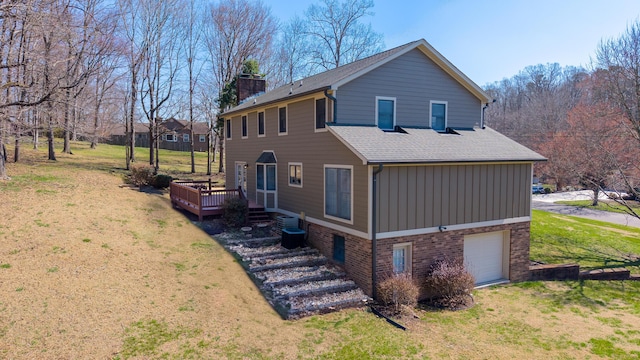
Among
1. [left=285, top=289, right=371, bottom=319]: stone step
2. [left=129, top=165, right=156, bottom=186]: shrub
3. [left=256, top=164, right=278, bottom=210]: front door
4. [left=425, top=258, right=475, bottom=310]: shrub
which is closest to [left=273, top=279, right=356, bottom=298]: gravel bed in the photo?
[left=285, top=289, right=371, bottom=319]: stone step

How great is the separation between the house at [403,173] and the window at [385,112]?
1.4 inches

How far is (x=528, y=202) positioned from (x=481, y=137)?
9.81 feet

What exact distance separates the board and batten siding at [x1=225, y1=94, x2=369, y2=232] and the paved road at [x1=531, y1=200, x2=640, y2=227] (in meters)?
24.1

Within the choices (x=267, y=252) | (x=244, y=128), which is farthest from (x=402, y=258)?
(x=244, y=128)

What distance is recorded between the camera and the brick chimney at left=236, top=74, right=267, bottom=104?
78.5 ft

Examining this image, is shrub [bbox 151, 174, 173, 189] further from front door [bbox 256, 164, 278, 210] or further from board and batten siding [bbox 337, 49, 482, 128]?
board and batten siding [bbox 337, 49, 482, 128]

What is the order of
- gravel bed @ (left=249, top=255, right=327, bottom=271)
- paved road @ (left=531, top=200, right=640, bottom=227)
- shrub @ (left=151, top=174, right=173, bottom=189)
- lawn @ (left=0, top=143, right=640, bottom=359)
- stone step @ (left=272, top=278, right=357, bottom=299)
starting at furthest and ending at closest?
paved road @ (left=531, top=200, right=640, bottom=227), shrub @ (left=151, top=174, right=173, bottom=189), gravel bed @ (left=249, top=255, right=327, bottom=271), stone step @ (left=272, top=278, right=357, bottom=299), lawn @ (left=0, top=143, right=640, bottom=359)

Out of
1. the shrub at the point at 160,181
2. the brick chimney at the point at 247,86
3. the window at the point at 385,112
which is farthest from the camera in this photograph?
the brick chimney at the point at 247,86

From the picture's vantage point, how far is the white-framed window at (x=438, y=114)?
15.0 metres

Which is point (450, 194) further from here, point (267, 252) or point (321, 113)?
point (267, 252)

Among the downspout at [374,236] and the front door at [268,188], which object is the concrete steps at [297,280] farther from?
the front door at [268,188]

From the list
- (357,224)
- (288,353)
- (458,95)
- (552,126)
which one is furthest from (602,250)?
(552,126)

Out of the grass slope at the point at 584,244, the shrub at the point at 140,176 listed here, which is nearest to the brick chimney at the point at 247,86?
the shrub at the point at 140,176

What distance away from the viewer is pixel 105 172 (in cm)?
2397
